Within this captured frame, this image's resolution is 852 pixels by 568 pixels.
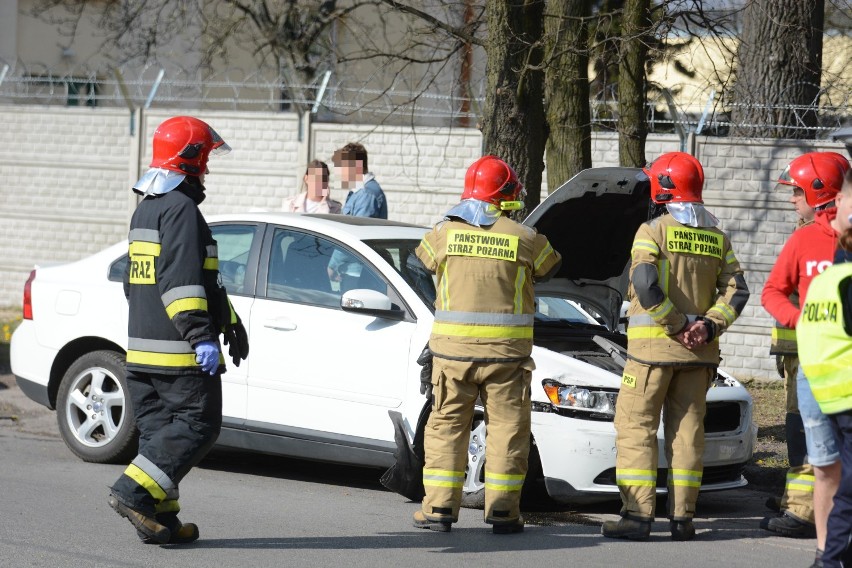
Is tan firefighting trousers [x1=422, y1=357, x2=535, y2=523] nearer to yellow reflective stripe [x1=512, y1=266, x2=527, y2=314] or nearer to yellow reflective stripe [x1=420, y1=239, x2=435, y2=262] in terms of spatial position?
yellow reflective stripe [x1=512, y1=266, x2=527, y2=314]

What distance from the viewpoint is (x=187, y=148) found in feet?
17.9

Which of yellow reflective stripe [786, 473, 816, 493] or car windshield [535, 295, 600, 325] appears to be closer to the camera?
yellow reflective stripe [786, 473, 816, 493]

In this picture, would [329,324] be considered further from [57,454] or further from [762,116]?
[762,116]

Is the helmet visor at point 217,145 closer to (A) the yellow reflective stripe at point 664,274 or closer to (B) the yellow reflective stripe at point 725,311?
(A) the yellow reflective stripe at point 664,274

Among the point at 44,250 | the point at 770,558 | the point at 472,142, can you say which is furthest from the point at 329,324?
the point at 44,250

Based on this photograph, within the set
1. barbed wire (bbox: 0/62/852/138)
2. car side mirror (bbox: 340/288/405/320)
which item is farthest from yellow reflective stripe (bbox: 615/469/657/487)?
barbed wire (bbox: 0/62/852/138)

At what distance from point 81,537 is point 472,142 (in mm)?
7885

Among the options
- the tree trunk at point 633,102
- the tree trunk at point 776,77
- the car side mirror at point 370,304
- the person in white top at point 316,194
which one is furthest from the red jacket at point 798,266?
the tree trunk at point 776,77

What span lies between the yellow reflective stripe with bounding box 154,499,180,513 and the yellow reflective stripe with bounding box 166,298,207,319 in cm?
85

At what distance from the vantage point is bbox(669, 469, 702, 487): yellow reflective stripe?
5.85m

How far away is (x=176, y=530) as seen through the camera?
5.41m

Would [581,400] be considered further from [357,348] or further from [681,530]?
[357,348]

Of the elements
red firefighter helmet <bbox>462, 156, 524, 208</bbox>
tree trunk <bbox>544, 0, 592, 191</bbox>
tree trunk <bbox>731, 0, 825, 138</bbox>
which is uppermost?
tree trunk <bbox>731, 0, 825, 138</bbox>

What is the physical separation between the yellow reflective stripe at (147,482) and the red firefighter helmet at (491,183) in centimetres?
202
